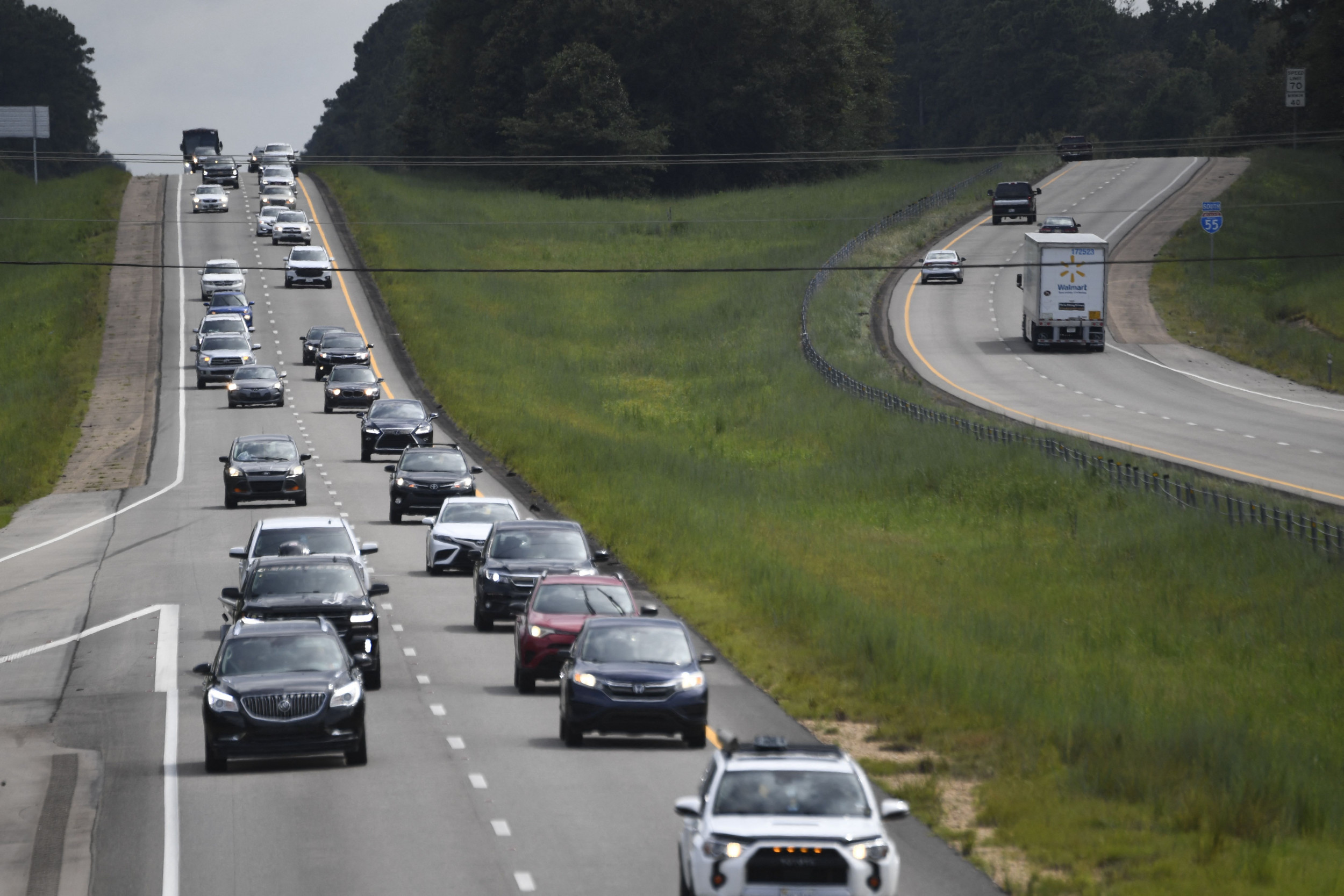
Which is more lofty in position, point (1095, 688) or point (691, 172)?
point (691, 172)

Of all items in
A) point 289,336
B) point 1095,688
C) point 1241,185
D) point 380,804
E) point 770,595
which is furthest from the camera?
point 1241,185

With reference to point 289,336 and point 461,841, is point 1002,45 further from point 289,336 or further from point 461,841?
point 461,841

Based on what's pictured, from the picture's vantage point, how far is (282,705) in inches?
720

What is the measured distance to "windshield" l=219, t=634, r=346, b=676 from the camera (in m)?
18.8

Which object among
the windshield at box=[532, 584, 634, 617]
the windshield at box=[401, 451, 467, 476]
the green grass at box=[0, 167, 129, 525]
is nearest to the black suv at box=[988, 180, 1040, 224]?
the green grass at box=[0, 167, 129, 525]

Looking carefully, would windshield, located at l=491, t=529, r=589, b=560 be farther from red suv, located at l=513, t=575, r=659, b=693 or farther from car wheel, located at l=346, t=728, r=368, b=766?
car wheel, located at l=346, t=728, r=368, b=766

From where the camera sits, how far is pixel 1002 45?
560 ft

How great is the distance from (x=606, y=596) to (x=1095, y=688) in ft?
21.2

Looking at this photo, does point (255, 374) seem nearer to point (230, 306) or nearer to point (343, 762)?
point (230, 306)

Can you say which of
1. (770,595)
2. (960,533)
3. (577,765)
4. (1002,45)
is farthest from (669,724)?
(1002,45)

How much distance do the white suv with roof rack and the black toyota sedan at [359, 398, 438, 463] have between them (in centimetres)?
3538

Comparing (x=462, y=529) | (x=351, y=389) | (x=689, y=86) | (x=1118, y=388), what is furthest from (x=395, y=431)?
(x=689, y=86)

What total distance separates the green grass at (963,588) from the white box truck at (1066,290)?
694cm

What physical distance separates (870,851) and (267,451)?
99.8 ft
